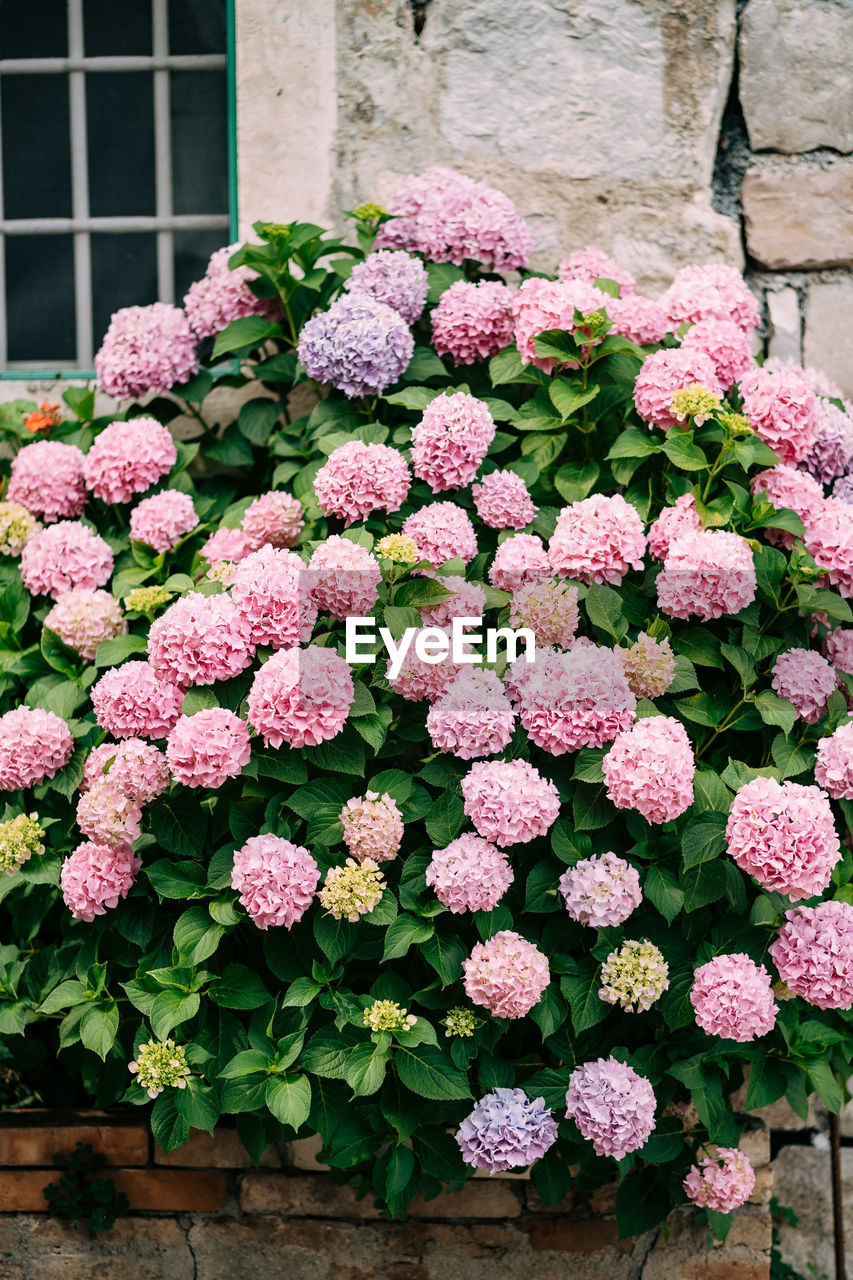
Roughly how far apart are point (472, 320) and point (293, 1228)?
200 centimetres

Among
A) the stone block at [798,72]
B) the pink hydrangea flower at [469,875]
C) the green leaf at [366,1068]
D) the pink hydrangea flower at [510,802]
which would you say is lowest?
the green leaf at [366,1068]

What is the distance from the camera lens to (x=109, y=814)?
1788 millimetres

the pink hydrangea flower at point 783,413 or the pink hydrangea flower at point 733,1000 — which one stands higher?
the pink hydrangea flower at point 783,413

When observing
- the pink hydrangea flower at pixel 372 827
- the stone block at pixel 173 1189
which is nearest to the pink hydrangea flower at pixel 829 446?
the pink hydrangea flower at pixel 372 827

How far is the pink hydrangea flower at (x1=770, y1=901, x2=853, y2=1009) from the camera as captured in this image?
1.77 m

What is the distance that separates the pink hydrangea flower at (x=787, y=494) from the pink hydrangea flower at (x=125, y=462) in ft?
4.34

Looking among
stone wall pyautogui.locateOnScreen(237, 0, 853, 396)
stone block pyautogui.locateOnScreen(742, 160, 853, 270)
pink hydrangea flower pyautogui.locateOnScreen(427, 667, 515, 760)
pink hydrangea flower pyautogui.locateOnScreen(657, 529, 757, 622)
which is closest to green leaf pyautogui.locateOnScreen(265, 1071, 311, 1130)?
pink hydrangea flower pyautogui.locateOnScreen(427, 667, 515, 760)

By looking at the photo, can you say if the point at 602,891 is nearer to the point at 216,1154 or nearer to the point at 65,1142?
the point at 216,1154

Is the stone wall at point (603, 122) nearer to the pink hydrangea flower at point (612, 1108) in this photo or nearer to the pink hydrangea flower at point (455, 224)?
the pink hydrangea flower at point (455, 224)

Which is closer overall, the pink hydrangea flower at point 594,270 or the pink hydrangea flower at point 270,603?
the pink hydrangea flower at point 270,603

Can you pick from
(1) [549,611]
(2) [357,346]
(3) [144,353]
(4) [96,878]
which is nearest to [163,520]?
(3) [144,353]

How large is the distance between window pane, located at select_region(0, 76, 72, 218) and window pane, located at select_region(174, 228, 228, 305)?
1.13 feet

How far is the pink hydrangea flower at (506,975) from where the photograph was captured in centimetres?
Answer: 169

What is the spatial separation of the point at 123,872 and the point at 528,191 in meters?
1.93
